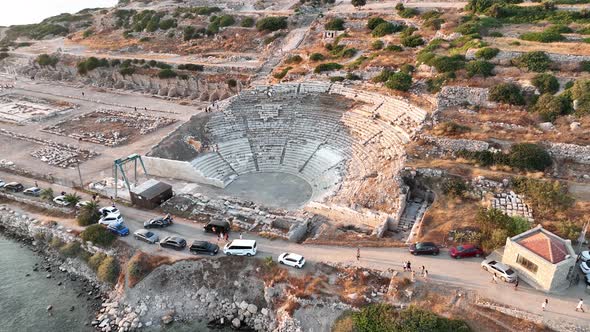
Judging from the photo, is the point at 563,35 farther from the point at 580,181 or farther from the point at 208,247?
the point at 208,247

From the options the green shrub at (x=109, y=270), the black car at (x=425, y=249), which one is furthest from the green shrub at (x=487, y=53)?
the green shrub at (x=109, y=270)

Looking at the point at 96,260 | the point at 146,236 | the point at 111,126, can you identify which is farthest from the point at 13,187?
the point at 146,236

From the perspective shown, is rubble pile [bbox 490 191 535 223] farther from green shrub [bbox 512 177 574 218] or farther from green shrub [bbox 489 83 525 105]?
green shrub [bbox 489 83 525 105]

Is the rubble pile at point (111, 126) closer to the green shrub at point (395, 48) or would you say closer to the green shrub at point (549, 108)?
the green shrub at point (395, 48)

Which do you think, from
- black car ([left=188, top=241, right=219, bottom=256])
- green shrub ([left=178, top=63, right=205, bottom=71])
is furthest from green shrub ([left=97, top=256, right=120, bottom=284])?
green shrub ([left=178, top=63, right=205, bottom=71])

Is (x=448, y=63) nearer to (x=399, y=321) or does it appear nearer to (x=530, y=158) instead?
(x=530, y=158)

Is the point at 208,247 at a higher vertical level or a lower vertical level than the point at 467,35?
lower

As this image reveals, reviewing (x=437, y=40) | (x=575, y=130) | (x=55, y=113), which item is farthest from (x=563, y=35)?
(x=55, y=113)
